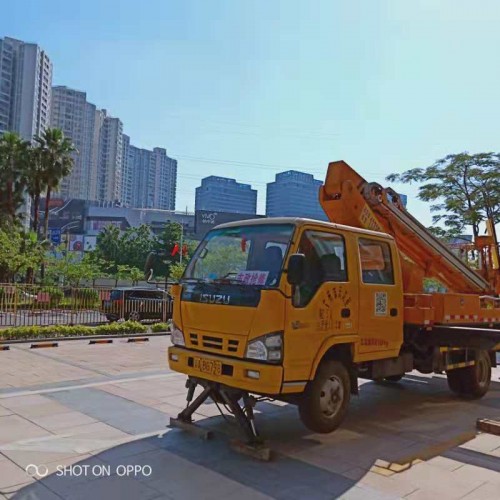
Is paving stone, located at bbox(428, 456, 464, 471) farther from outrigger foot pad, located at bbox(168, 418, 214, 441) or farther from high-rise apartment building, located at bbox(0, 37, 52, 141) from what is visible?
high-rise apartment building, located at bbox(0, 37, 52, 141)

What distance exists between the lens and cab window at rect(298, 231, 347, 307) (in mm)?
5248

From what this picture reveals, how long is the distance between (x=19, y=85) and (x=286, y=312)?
9235cm

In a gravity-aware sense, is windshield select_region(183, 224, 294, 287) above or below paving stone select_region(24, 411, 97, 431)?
above

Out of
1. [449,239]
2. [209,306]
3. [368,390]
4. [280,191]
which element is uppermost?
[280,191]

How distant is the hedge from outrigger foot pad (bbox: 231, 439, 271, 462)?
9.47 metres

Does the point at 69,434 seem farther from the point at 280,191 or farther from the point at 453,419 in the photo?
the point at 280,191

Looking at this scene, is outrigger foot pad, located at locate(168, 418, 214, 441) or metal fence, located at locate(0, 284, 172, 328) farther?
metal fence, located at locate(0, 284, 172, 328)

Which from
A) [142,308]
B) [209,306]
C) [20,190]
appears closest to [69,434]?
[209,306]

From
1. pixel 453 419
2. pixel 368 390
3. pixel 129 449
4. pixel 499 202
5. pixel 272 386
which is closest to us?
pixel 272 386

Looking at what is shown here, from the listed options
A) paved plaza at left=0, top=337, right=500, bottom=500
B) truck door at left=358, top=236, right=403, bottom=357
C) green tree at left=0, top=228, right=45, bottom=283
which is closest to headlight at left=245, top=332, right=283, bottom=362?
paved plaza at left=0, top=337, right=500, bottom=500

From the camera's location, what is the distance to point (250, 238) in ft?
18.7

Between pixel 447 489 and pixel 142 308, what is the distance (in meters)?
15.9

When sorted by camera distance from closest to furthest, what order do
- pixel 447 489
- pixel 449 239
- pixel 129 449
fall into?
pixel 447 489 → pixel 129 449 → pixel 449 239

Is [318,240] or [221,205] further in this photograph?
[221,205]
